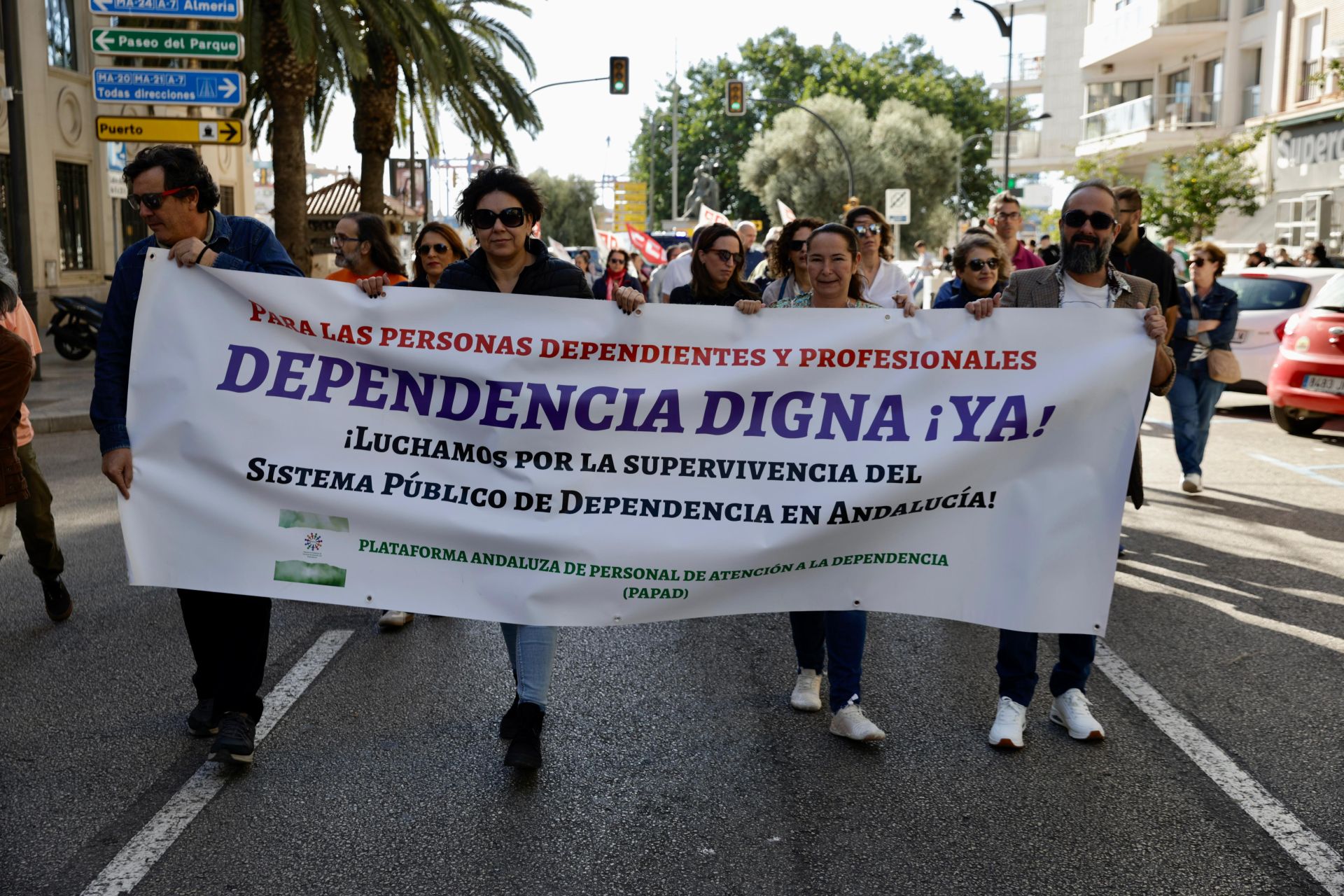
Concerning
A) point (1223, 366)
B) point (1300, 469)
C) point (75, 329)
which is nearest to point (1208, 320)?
point (1300, 469)

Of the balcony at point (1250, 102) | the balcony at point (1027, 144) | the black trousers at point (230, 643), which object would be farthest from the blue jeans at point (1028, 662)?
the balcony at point (1027, 144)

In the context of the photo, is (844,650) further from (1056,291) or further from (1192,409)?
(1192,409)

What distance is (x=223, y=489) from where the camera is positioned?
468 cm

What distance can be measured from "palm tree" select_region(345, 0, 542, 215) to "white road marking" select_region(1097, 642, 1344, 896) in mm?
13698

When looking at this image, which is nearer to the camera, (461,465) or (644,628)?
(461,465)

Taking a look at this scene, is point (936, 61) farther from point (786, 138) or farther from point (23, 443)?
point (23, 443)

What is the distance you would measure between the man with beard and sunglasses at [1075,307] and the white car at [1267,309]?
1055cm

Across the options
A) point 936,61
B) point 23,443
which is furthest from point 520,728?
point 936,61

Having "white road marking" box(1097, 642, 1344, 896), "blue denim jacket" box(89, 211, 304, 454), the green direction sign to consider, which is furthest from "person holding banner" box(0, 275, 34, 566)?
the green direction sign

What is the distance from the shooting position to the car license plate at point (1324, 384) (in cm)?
1236

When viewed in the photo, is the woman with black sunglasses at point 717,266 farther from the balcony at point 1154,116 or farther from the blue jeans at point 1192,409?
the balcony at point 1154,116

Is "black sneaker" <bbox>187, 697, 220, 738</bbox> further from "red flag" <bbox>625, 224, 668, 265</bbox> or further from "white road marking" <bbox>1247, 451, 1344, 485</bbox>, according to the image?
"red flag" <bbox>625, 224, 668, 265</bbox>

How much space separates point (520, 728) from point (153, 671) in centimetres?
196

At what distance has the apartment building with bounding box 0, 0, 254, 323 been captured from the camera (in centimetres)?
2450
